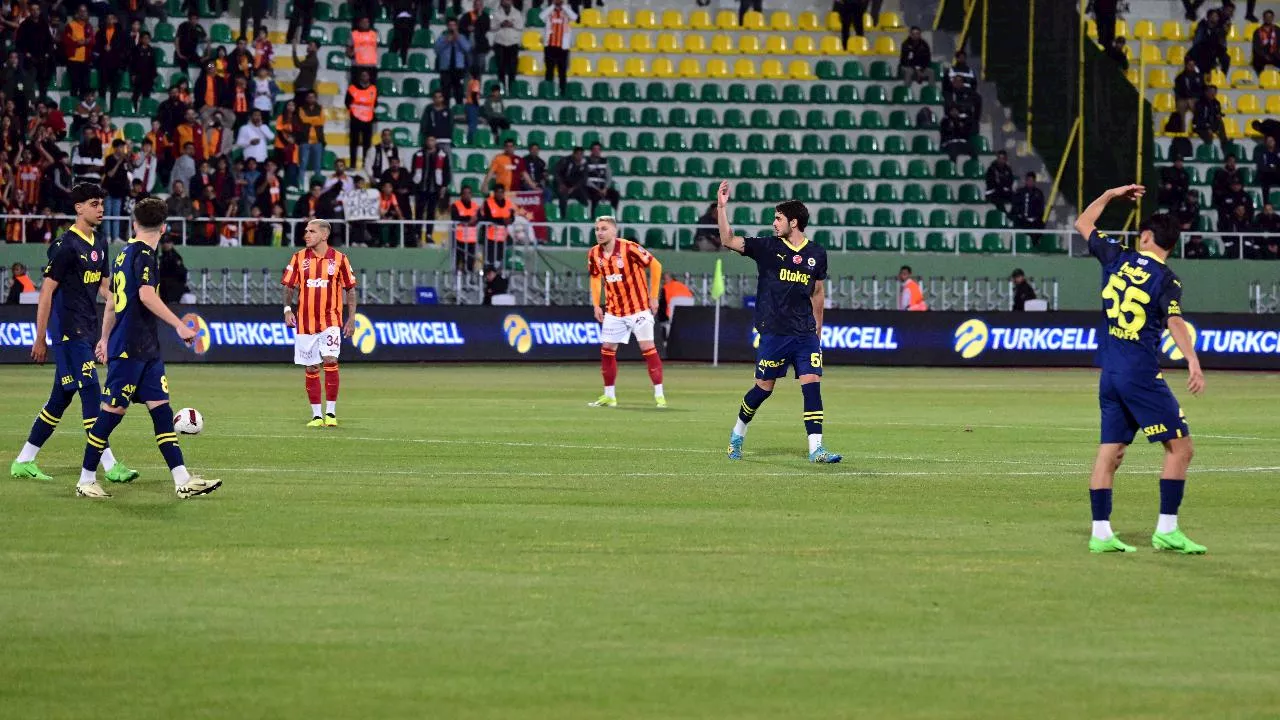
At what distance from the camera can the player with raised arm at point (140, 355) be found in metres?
14.1

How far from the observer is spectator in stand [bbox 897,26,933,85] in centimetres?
4741

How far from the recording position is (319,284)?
23297mm

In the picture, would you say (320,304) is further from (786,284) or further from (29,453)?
(29,453)

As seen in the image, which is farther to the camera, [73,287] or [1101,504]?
[73,287]

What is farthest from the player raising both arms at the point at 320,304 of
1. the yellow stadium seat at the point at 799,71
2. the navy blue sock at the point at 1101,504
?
the yellow stadium seat at the point at 799,71

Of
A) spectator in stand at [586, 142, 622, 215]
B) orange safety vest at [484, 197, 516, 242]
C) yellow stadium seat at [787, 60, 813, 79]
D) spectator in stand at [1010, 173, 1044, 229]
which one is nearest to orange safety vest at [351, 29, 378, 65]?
spectator in stand at [586, 142, 622, 215]

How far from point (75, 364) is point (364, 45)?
94.1 feet

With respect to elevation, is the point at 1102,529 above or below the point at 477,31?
below

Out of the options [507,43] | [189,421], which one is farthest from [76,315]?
[507,43]

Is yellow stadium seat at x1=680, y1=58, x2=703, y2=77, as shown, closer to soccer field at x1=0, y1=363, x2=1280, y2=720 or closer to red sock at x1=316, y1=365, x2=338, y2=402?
red sock at x1=316, y1=365, x2=338, y2=402

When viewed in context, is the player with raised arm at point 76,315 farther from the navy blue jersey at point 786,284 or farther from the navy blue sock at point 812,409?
the navy blue sock at point 812,409

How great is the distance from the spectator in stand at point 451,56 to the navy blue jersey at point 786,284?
87.1ft

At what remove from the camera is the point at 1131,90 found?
4416 centimetres

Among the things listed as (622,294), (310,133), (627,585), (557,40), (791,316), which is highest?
(557,40)
